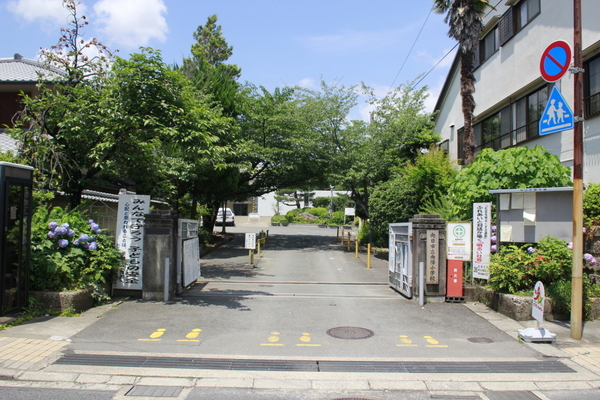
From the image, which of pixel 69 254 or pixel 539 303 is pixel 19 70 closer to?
pixel 69 254

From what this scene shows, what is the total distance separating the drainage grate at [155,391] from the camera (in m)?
5.32

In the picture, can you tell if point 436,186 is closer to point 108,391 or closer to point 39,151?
point 39,151

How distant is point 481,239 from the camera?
10664 mm

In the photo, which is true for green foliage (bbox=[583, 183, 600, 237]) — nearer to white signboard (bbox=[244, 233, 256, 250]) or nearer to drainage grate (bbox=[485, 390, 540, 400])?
drainage grate (bbox=[485, 390, 540, 400])

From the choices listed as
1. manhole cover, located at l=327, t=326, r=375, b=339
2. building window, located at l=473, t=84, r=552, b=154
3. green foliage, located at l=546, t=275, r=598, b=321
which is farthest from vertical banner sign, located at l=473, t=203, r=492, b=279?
building window, located at l=473, t=84, r=552, b=154

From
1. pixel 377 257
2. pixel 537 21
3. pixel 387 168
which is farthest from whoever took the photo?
pixel 387 168

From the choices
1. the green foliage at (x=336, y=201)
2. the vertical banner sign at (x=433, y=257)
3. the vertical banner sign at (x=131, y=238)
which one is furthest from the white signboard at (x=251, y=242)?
the green foliage at (x=336, y=201)

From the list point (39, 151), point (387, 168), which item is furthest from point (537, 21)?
point (39, 151)

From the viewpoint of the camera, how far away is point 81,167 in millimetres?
10750

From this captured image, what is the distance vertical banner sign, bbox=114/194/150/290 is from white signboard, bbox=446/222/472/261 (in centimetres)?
750

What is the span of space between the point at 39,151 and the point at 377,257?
53.9 feet

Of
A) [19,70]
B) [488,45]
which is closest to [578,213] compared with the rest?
[488,45]

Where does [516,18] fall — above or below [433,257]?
above

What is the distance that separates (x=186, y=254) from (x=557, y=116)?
8657mm
